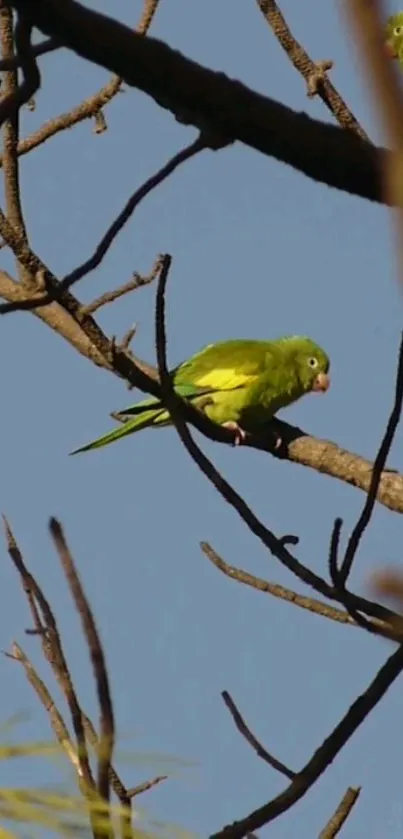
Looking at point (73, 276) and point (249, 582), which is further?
point (249, 582)

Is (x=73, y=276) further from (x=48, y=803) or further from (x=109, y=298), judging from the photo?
(x=109, y=298)

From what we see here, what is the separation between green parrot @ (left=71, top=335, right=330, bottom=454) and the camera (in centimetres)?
598

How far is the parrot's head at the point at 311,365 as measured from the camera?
6.89 m

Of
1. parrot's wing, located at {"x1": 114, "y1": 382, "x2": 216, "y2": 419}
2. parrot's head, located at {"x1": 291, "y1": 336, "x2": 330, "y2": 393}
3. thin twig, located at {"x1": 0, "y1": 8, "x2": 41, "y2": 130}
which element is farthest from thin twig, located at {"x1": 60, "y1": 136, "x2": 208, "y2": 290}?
parrot's head, located at {"x1": 291, "y1": 336, "x2": 330, "y2": 393}

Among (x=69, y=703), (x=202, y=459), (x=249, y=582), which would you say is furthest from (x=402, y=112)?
(x=249, y=582)

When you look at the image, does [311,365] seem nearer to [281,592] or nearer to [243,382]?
[243,382]

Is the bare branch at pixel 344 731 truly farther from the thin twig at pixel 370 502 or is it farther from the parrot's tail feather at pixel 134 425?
the parrot's tail feather at pixel 134 425

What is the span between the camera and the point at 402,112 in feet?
2.21

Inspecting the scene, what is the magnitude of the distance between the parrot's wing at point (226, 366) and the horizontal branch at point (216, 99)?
5059 mm

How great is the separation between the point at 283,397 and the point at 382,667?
15.5 feet

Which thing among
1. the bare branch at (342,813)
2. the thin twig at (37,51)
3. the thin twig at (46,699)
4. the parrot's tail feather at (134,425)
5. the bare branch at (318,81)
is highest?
the parrot's tail feather at (134,425)

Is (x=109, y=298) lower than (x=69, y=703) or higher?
higher

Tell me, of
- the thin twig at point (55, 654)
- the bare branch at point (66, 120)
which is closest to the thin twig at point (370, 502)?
the thin twig at point (55, 654)

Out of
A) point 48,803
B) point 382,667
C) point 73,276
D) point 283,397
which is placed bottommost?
point 48,803
